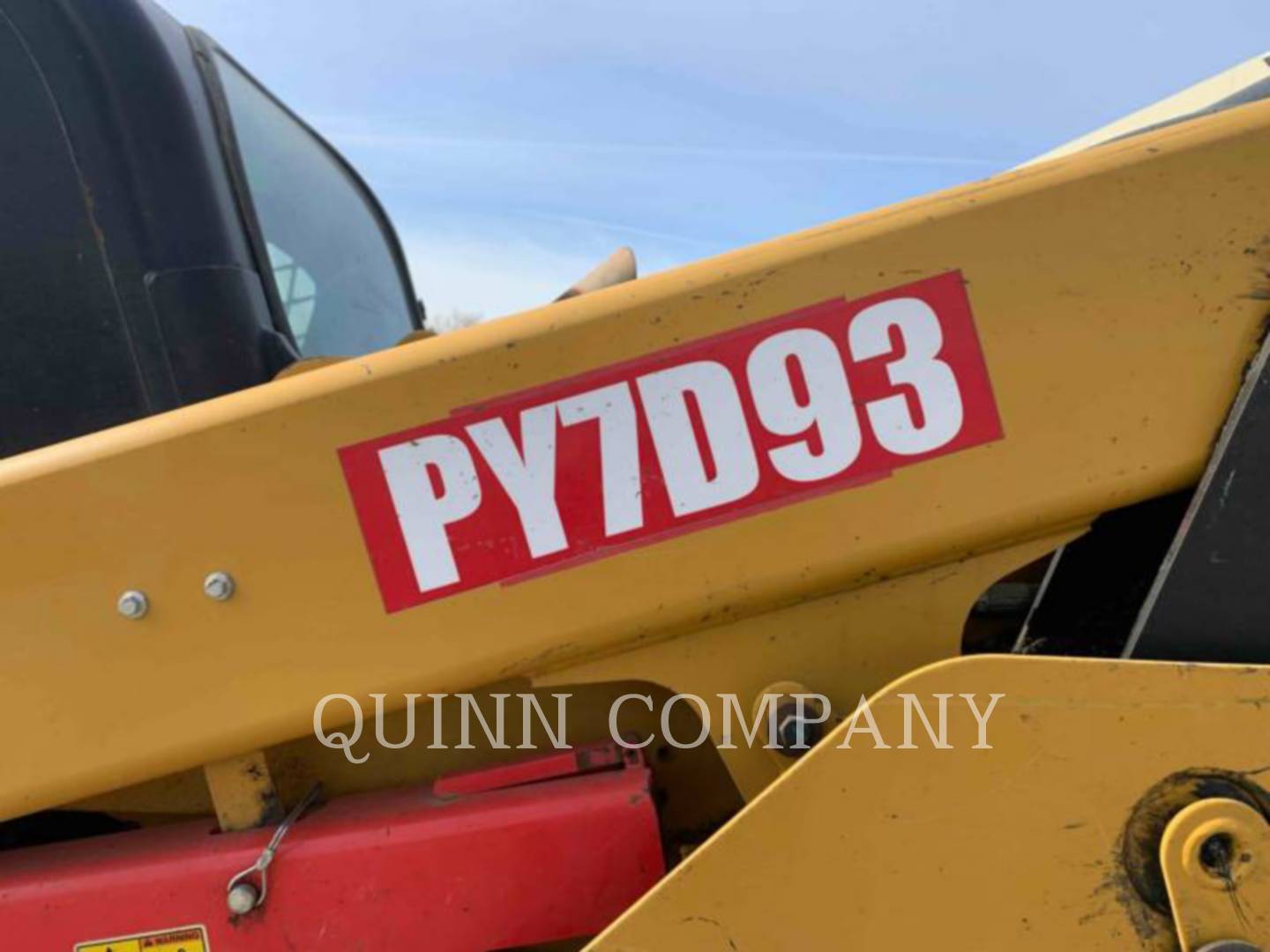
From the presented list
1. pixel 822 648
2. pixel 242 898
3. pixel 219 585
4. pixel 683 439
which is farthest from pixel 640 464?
pixel 242 898

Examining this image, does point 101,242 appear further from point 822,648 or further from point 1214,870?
point 1214,870

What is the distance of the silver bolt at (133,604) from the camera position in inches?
46.8

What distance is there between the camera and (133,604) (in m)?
1.19

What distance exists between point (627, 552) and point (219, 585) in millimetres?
497

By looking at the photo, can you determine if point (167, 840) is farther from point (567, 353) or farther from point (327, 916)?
point (567, 353)

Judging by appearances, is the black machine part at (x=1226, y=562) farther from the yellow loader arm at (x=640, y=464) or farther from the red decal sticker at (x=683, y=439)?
the red decal sticker at (x=683, y=439)

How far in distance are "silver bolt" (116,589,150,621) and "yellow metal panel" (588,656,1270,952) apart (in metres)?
0.67

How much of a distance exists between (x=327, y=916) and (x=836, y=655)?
2.42 feet

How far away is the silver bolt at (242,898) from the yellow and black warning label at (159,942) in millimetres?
59

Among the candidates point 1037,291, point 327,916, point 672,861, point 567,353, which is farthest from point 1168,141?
point 327,916

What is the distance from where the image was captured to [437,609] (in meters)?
1.21

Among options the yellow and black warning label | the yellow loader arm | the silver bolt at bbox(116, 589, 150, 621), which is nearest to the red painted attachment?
the yellow and black warning label

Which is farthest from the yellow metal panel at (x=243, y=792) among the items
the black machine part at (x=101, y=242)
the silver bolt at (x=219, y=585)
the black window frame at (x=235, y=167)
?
the black window frame at (x=235, y=167)

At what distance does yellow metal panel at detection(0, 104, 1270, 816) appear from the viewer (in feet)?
3.84
